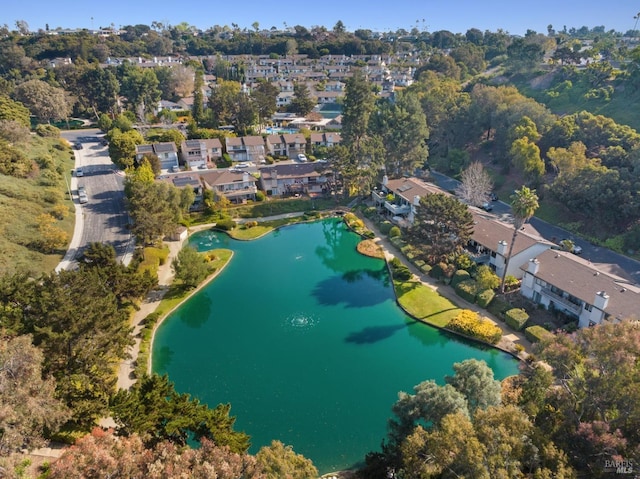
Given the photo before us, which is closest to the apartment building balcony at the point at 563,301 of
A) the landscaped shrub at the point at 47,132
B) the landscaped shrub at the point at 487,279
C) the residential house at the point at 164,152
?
the landscaped shrub at the point at 487,279

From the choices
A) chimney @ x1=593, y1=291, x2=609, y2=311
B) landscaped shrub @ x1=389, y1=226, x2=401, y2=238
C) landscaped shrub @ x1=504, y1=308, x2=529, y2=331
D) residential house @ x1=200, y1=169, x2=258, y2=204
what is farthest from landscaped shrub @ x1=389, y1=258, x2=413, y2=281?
residential house @ x1=200, y1=169, x2=258, y2=204

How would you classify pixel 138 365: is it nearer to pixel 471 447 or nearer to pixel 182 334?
pixel 182 334

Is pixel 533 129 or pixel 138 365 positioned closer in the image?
pixel 138 365

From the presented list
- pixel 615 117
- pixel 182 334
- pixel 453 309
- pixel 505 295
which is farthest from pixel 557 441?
pixel 615 117

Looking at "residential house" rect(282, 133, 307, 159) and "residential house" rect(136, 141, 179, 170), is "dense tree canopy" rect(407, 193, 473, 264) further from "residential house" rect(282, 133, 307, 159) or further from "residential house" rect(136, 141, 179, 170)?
"residential house" rect(136, 141, 179, 170)

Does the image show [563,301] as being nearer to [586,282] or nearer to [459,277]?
[586,282]

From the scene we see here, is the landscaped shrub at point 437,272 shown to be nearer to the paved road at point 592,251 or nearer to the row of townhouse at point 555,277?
the row of townhouse at point 555,277
